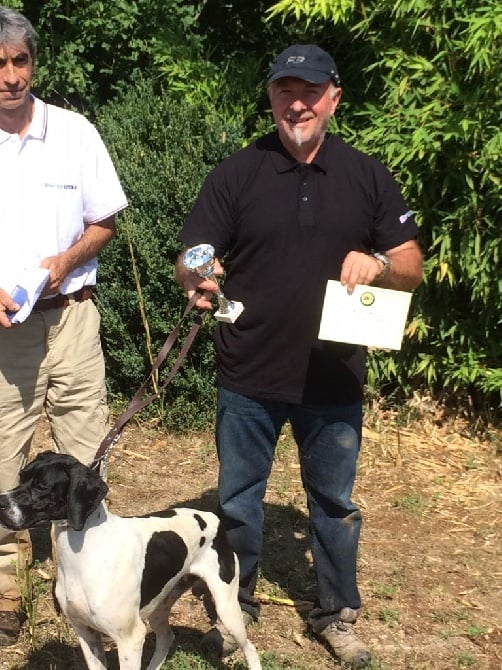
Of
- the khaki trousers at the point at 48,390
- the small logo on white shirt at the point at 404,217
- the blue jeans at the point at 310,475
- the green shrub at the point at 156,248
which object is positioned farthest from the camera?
the green shrub at the point at 156,248

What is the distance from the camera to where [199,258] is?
143 inches

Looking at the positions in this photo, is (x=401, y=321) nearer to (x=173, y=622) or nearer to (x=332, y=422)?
(x=332, y=422)

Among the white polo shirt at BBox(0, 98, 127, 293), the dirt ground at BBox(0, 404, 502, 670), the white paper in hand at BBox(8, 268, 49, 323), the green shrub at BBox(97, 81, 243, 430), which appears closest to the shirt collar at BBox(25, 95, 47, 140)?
the white polo shirt at BBox(0, 98, 127, 293)

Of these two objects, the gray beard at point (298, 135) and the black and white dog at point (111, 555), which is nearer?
the black and white dog at point (111, 555)

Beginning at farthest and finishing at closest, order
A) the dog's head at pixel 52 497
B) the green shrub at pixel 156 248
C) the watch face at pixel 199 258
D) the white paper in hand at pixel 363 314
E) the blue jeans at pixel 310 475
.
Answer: the green shrub at pixel 156 248 → the blue jeans at pixel 310 475 → the white paper in hand at pixel 363 314 → the watch face at pixel 199 258 → the dog's head at pixel 52 497

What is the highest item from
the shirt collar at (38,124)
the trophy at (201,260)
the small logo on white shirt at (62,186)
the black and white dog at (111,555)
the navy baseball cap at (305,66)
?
the navy baseball cap at (305,66)

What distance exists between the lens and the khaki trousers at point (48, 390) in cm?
427

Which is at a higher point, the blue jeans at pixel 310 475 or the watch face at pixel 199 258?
the watch face at pixel 199 258

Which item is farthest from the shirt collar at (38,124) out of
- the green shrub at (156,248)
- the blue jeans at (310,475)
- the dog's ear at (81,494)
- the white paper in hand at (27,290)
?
the green shrub at (156,248)

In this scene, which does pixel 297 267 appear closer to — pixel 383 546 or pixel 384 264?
pixel 384 264

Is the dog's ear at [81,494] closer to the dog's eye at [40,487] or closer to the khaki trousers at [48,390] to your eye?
the dog's eye at [40,487]

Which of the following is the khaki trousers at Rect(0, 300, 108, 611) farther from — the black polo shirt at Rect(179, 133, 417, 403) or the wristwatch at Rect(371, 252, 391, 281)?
the wristwatch at Rect(371, 252, 391, 281)

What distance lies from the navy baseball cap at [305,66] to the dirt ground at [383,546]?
2.51 m

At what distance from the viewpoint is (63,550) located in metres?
3.50
